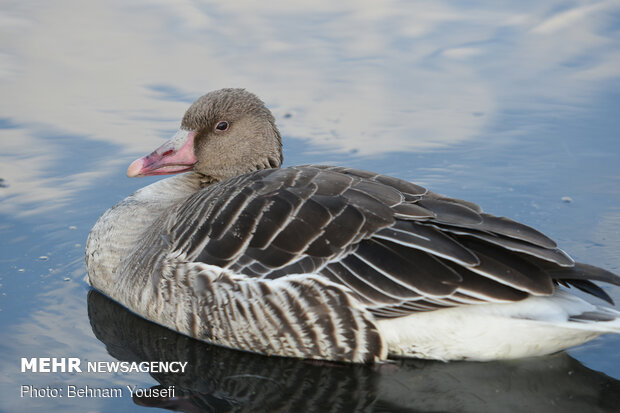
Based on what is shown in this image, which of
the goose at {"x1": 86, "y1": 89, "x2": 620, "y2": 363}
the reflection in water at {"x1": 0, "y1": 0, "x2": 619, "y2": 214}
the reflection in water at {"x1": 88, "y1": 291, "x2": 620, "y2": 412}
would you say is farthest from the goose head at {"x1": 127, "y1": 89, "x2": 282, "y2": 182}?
the reflection in water at {"x1": 88, "y1": 291, "x2": 620, "y2": 412}

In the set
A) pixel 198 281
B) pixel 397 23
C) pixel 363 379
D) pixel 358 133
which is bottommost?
pixel 363 379

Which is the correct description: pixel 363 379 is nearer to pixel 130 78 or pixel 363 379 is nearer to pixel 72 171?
pixel 72 171

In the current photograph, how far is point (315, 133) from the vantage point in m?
8.68

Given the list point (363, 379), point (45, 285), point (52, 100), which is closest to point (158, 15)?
point (52, 100)

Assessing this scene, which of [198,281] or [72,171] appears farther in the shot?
[72,171]

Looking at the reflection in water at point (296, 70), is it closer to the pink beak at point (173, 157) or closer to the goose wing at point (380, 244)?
the pink beak at point (173, 157)

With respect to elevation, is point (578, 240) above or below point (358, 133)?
below

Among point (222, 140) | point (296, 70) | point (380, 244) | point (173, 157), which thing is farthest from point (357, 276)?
point (296, 70)

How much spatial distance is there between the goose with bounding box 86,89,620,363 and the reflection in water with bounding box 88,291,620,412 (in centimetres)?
11

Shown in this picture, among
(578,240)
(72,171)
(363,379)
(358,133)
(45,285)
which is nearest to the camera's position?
(363,379)

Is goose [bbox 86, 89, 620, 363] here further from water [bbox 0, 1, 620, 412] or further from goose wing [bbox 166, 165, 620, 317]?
water [bbox 0, 1, 620, 412]

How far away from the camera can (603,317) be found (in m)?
4.77

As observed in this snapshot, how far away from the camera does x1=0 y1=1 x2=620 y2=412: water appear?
513 centimetres

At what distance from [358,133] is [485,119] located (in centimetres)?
A: 146
